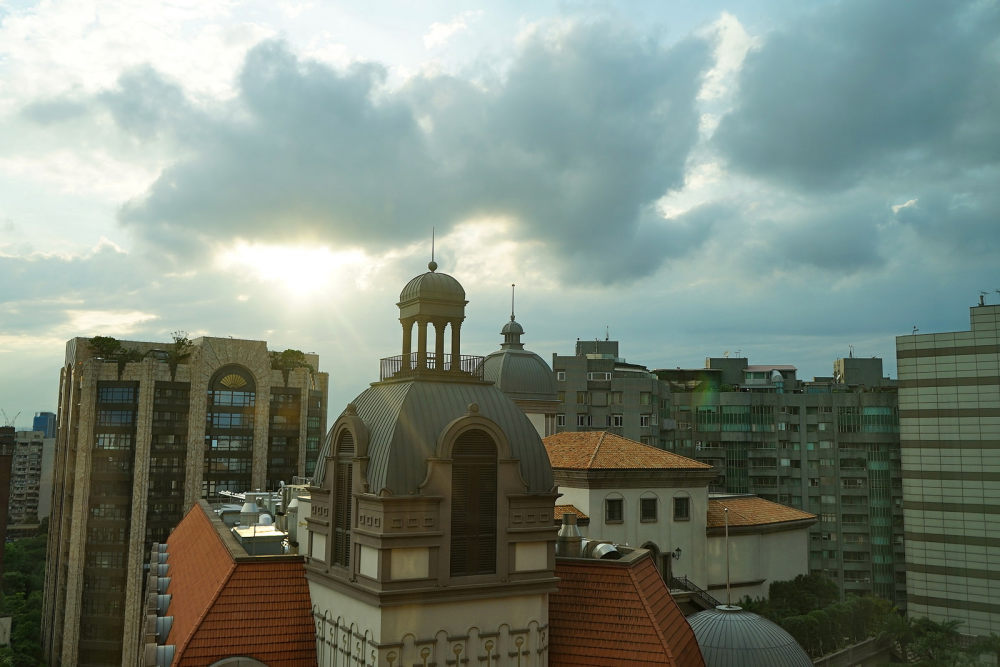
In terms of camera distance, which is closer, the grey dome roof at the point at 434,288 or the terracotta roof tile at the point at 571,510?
the grey dome roof at the point at 434,288

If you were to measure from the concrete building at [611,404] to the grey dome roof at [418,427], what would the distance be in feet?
304

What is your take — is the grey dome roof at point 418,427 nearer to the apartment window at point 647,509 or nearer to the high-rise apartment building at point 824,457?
the apartment window at point 647,509

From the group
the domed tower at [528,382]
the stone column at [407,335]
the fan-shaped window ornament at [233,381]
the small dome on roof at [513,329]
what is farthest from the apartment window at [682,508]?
the fan-shaped window ornament at [233,381]

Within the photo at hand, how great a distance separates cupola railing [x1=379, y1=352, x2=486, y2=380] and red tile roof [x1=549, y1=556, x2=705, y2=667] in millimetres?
8941

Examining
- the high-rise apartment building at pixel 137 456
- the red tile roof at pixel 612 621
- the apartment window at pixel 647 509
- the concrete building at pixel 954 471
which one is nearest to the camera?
the red tile roof at pixel 612 621

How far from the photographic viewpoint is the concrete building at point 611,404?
123688 millimetres

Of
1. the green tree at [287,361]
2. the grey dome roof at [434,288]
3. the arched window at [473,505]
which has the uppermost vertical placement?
the green tree at [287,361]

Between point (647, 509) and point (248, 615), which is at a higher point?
point (647, 509)

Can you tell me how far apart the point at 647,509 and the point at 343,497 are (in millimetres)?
37297

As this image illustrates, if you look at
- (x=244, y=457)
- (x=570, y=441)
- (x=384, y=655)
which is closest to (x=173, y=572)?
(x=384, y=655)

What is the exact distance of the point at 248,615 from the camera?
1181 inches

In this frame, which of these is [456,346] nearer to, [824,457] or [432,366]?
[432,366]

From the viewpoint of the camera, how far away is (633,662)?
28.1 metres

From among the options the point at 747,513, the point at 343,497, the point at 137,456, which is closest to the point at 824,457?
the point at 747,513
